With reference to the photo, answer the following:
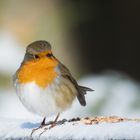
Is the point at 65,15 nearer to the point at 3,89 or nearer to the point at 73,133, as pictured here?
the point at 3,89

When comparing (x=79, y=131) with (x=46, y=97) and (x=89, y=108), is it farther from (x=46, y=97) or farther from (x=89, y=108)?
(x=89, y=108)

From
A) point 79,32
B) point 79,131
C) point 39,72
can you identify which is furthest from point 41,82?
point 79,32

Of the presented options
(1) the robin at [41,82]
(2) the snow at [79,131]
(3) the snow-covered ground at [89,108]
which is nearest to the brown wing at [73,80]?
(1) the robin at [41,82]

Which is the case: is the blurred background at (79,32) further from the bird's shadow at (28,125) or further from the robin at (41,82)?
the bird's shadow at (28,125)

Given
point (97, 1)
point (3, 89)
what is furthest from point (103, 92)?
point (97, 1)

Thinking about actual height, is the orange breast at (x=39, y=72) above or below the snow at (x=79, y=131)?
above

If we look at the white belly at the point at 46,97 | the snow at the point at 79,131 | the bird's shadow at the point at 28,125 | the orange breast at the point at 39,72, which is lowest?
the snow at the point at 79,131
